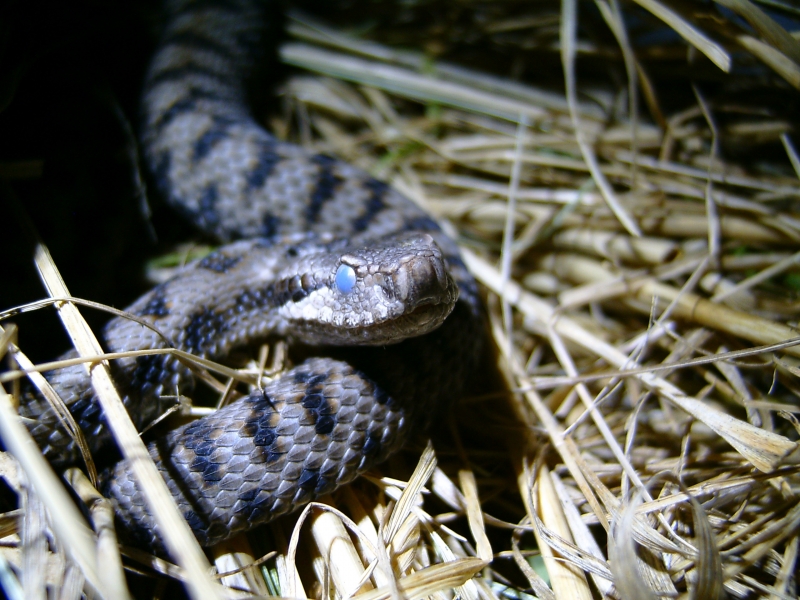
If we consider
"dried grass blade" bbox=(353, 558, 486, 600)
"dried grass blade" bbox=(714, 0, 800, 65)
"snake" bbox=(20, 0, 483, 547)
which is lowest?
"dried grass blade" bbox=(353, 558, 486, 600)

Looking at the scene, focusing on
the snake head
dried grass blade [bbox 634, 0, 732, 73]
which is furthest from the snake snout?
dried grass blade [bbox 634, 0, 732, 73]

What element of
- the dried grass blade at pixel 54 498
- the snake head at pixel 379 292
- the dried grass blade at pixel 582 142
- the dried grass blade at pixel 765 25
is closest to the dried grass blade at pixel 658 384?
the dried grass blade at pixel 582 142

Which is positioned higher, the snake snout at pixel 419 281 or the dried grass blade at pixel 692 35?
the dried grass blade at pixel 692 35

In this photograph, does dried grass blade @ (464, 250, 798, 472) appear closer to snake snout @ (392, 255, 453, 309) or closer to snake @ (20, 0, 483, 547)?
snake @ (20, 0, 483, 547)

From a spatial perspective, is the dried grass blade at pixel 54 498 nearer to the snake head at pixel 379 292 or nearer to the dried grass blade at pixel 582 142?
the snake head at pixel 379 292

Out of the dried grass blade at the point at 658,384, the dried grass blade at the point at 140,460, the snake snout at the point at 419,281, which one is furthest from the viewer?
the dried grass blade at the point at 658,384

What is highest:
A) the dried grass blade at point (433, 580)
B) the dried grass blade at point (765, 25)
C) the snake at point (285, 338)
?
the dried grass blade at point (765, 25)

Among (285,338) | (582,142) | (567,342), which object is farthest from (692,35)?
Answer: (285,338)

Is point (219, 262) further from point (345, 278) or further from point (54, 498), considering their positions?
point (54, 498)
